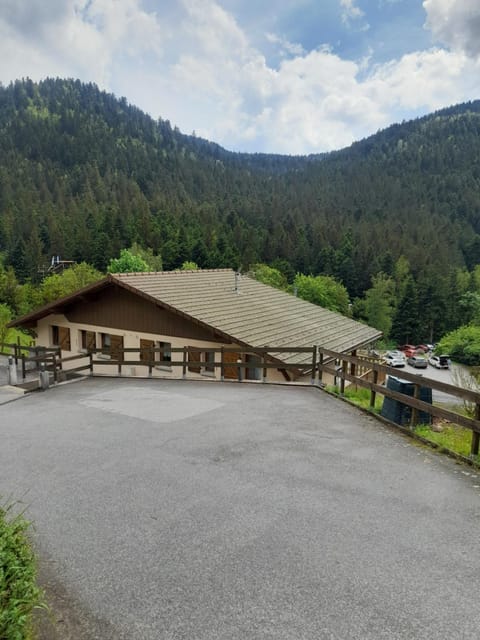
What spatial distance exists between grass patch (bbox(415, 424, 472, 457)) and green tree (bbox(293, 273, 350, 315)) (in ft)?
168

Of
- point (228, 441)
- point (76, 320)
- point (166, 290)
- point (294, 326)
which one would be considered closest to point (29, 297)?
point (76, 320)

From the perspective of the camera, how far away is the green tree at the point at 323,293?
200 ft

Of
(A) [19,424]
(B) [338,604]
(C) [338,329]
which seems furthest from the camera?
(C) [338,329]

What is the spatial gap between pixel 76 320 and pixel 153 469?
1604 centimetres

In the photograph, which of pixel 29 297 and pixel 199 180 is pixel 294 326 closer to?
pixel 29 297

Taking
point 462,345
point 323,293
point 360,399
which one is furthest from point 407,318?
point 360,399

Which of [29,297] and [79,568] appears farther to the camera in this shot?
[29,297]

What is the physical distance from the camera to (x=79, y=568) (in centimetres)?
361

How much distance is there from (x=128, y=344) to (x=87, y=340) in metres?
2.84

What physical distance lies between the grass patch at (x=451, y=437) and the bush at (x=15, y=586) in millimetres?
5277

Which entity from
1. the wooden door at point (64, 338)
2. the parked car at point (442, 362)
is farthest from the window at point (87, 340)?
the parked car at point (442, 362)

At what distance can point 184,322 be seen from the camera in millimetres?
16531

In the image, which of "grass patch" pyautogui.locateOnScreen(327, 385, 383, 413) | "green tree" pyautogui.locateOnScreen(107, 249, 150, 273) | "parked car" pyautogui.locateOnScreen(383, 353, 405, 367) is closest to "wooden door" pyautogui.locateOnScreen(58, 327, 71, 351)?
"grass patch" pyautogui.locateOnScreen(327, 385, 383, 413)

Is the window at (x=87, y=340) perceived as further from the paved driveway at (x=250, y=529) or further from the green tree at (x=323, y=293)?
the green tree at (x=323, y=293)
